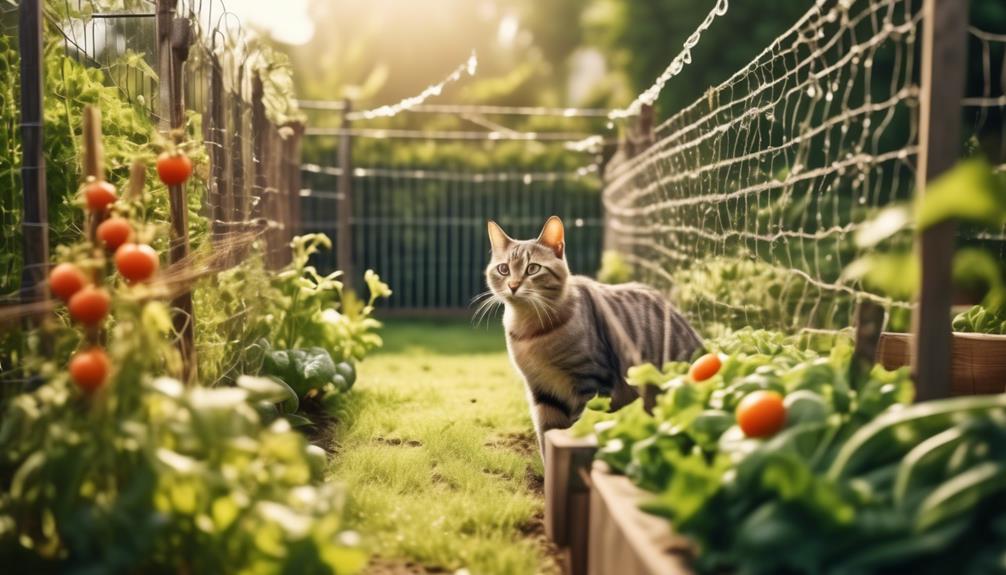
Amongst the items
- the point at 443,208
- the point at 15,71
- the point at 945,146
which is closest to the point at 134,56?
the point at 15,71

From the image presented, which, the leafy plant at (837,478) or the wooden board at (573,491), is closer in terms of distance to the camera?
the leafy plant at (837,478)

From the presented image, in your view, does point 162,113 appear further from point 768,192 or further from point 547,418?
A: point 768,192

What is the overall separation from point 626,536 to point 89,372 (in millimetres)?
1017

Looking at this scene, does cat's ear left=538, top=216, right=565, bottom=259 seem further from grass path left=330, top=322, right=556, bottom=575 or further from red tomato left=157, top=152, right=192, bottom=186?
red tomato left=157, top=152, right=192, bottom=186

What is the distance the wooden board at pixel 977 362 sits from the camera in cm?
240

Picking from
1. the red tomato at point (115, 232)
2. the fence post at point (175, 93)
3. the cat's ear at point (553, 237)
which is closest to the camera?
the red tomato at point (115, 232)

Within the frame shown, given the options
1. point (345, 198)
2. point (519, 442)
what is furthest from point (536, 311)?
point (345, 198)

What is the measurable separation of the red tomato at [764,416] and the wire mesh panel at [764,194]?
0.65 m

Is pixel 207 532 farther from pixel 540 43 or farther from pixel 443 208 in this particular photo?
pixel 540 43

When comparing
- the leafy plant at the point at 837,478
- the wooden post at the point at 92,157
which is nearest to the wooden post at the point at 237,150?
the wooden post at the point at 92,157

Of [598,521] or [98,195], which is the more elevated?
[98,195]

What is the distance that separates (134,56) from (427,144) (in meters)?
7.06

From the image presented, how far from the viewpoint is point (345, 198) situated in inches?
340

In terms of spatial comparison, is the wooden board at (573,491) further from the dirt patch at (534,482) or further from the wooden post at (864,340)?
the dirt patch at (534,482)
